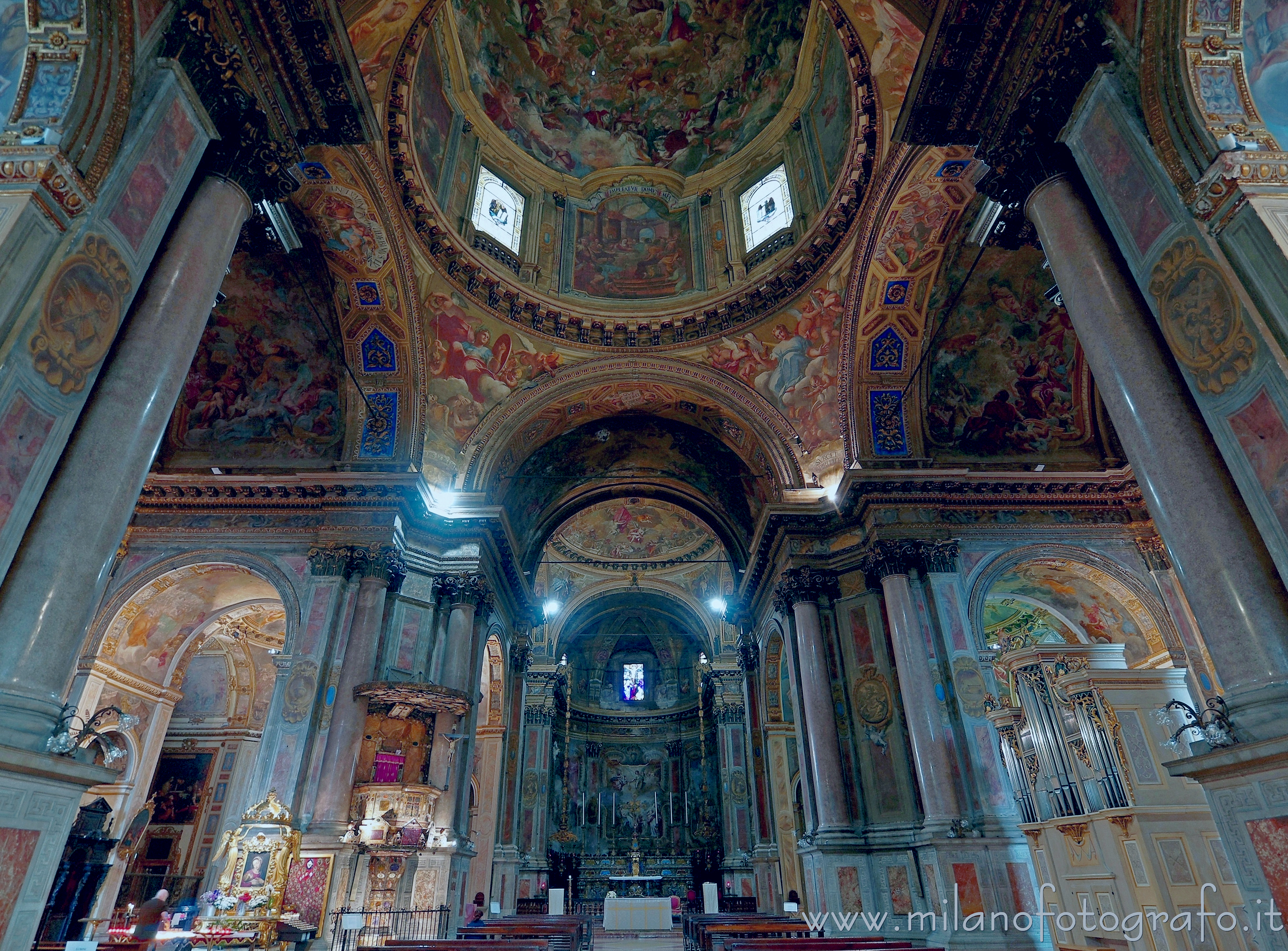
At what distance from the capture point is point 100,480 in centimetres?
538

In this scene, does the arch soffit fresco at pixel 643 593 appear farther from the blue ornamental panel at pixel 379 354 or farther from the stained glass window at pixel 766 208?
the blue ornamental panel at pixel 379 354

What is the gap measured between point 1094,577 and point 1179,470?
10.5 metres

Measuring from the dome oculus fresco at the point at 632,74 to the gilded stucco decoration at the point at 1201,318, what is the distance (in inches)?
530

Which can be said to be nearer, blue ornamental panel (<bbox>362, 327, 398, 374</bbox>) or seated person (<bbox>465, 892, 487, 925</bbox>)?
seated person (<bbox>465, 892, 487, 925</bbox>)

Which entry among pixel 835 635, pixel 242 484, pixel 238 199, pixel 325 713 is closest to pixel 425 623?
pixel 325 713

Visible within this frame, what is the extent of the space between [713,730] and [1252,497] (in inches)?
1240

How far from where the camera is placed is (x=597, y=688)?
37500 millimetres

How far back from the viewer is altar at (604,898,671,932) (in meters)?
20.0

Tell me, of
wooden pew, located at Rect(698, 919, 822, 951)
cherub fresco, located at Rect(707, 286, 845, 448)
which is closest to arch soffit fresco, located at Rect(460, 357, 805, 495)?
cherub fresco, located at Rect(707, 286, 845, 448)

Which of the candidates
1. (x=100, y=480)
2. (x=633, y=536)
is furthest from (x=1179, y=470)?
(x=633, y=536)

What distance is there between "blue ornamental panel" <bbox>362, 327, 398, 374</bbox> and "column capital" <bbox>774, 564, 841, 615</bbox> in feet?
31.1

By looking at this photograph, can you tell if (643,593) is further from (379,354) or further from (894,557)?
(379,354)

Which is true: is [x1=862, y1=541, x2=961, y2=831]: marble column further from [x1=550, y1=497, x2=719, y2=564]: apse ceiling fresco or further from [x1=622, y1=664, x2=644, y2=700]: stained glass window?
[x1=622, y1=664, x2=644, y2=700]: stained glass window

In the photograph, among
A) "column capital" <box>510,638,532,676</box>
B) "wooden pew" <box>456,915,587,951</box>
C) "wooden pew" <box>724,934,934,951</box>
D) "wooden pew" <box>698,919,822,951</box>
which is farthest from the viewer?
"column capital" <box>510,638,532,676</box>
